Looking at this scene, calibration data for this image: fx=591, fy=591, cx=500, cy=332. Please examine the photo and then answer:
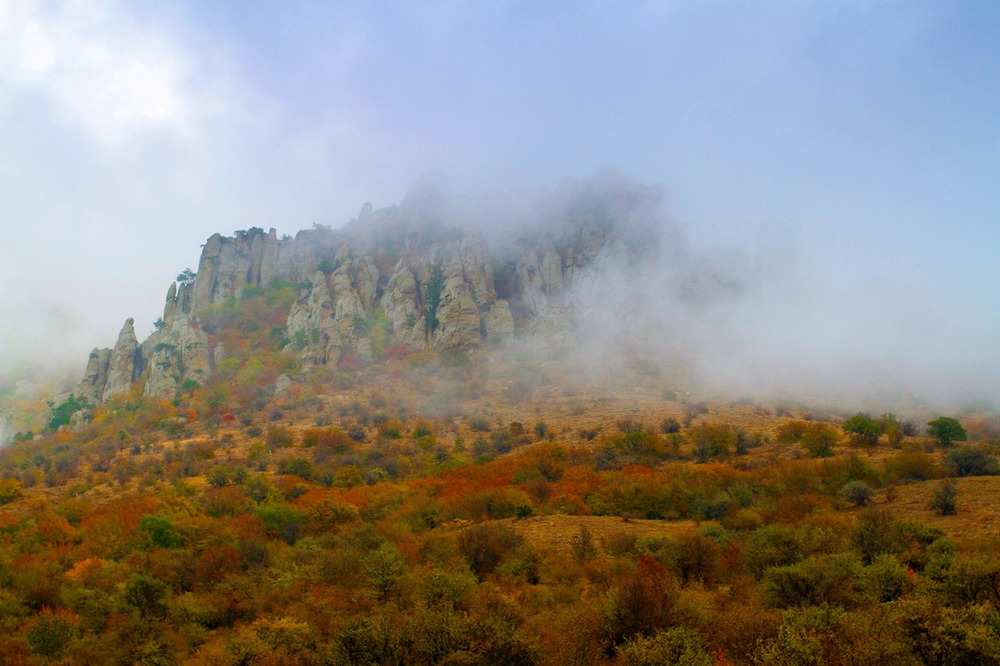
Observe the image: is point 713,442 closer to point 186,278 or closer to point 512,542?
point 512,542

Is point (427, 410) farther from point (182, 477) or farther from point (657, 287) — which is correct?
point (657, 287)

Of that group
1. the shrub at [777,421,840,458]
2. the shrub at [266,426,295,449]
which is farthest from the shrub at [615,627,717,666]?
the shrub at [266,426,295,449]

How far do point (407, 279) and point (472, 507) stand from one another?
74.6 meters

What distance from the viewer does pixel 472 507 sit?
1459 inches

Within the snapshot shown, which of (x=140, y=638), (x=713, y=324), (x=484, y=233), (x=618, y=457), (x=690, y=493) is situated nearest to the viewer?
(x=140, y=638)

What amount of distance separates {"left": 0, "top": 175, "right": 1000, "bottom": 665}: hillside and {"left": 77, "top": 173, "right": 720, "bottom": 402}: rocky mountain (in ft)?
2.95

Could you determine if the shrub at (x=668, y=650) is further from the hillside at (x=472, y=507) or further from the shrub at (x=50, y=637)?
the shrub at (x=50, y=637)

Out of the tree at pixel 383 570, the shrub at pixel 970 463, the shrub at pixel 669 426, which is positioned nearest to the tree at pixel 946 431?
the shrub at pixel 970 463

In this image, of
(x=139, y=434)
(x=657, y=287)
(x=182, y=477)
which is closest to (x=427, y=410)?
(x=182, y=477)

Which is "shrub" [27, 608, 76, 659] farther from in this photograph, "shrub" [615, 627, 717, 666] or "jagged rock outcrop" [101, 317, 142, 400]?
"jagged rock outcrop" [101, 317, 142, 400]

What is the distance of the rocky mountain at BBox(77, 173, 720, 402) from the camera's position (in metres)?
97.7

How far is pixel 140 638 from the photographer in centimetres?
2059

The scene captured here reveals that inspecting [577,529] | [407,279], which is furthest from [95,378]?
[577,529]

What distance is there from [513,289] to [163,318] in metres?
72.1
